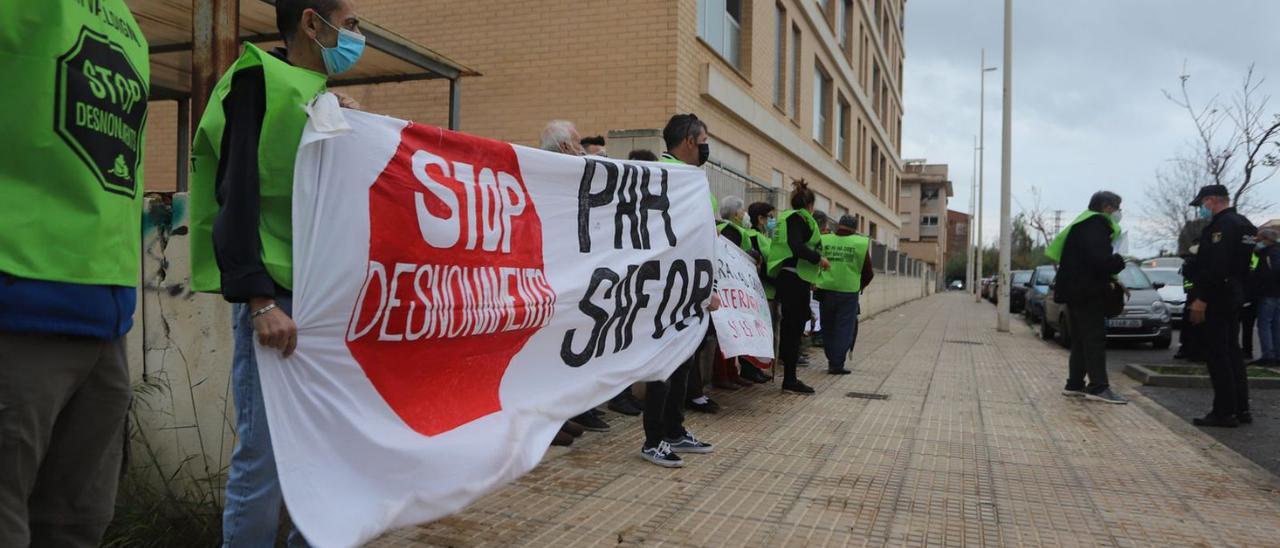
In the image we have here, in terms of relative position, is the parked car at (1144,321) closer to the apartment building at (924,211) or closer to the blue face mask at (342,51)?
the blue face mask at (342,51)

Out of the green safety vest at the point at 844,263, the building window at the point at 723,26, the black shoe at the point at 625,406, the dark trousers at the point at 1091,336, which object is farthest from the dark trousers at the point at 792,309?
the building window at the point at 723,26

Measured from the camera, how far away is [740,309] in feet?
22.2

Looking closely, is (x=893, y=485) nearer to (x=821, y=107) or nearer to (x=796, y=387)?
(x=796, y=387)

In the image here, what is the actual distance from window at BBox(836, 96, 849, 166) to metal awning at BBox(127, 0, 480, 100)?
55.0 ft

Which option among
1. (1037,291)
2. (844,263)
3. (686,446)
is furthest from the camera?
(1037,291)

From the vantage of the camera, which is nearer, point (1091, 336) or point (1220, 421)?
point (1220, 421)

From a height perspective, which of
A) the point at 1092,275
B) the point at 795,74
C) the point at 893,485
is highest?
the point at 795,74

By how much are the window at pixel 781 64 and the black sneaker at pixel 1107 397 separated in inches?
354

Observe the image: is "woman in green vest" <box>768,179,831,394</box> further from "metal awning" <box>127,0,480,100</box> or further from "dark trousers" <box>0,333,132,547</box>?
"dark trousers" <box>0,333,132,547</box>

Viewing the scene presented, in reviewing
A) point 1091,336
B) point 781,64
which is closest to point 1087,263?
point 1091,336

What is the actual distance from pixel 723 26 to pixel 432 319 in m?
10.8

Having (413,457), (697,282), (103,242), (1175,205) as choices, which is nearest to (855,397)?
(697,282)

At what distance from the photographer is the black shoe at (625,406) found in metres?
6.28

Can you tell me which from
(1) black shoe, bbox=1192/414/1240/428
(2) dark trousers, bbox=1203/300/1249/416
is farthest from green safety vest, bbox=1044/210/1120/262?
(1) black shoe, bbox=1192/414/1240/428
